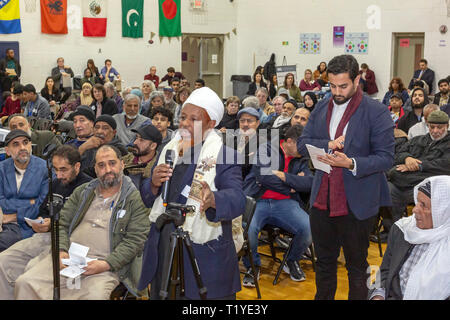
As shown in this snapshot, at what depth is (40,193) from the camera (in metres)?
3.99

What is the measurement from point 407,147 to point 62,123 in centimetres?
377

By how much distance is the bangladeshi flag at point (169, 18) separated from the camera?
14711 millimetres

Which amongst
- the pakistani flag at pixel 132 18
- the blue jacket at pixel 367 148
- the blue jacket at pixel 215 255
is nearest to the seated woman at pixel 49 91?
the pakistani flag at pixel 132 18

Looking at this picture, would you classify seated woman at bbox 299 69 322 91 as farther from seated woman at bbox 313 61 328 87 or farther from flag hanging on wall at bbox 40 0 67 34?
flag hanging on wall at bbox 40 0 67 34

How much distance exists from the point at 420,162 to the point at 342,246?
272 centimetres

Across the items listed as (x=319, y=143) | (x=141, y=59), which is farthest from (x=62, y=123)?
(x=141, y=59)

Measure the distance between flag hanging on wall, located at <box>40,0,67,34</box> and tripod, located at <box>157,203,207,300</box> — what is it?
39.5ft

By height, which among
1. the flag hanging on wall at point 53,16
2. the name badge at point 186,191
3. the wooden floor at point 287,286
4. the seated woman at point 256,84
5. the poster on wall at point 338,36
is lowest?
the wooden floor at point 287,286

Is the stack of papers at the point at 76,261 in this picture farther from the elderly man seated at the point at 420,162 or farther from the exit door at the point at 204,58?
the exit door at the point at 204,58

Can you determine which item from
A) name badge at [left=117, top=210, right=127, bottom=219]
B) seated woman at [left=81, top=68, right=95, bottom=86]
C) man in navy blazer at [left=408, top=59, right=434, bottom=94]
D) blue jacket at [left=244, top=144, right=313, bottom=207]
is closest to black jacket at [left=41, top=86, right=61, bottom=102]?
seated woman at [left=81, top=68, right=95, bottom=86]

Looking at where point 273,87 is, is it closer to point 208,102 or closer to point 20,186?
point 20,186

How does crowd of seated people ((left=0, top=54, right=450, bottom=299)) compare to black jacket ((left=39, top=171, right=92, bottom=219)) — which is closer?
crowd of seated people ((left=0, top=54, right=450, bottom=299))

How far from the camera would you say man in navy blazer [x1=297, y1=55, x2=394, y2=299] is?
2.75m

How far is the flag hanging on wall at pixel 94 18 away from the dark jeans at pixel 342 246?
11.9 m
